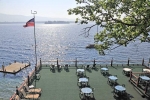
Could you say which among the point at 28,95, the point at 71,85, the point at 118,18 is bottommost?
the point at 28,95

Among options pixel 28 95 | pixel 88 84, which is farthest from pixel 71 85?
pixel 28 95

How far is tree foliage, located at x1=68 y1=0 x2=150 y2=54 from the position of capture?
8.96 meters

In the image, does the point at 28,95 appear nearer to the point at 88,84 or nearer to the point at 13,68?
the point at 88,84

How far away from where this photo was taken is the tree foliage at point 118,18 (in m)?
8.96

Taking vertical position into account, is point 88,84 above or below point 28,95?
above

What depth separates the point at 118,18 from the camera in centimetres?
1070

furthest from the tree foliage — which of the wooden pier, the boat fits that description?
the wooden pier

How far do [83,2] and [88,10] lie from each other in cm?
62

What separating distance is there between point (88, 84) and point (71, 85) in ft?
6.62

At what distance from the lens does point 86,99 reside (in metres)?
15.9

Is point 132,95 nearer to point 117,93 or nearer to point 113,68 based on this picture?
point 117,93

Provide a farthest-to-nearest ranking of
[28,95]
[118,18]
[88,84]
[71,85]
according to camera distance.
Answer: [88,84], [71,85], [28,95], [118,18]

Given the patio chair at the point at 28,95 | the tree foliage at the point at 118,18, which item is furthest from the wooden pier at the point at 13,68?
the tree foliage at the point at 118,18

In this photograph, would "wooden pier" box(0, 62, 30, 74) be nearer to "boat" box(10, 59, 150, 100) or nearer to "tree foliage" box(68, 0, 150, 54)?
"boat" box(10, 59, 150, 100)
